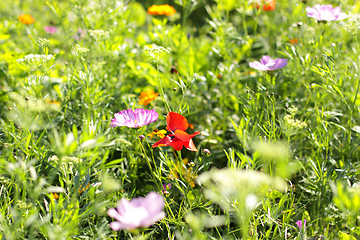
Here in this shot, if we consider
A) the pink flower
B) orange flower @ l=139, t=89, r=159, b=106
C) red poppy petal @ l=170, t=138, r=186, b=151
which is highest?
red poppy petal @ l=170, t=138, r=186, b=151

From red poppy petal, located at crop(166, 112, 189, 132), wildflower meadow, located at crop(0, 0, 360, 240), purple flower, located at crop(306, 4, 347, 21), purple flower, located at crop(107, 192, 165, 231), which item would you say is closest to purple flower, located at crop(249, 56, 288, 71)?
wildflower meadow, located at crop(0, 0, 360, 240)

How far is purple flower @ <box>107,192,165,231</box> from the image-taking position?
2.84 ft

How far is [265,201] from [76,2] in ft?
4.79

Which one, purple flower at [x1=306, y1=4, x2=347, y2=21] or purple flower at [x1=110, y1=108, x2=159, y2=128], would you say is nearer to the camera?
purple flower at [x1=110, y1=108, x2=159, y2=128]

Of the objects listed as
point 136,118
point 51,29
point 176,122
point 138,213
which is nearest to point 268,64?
point 176,122

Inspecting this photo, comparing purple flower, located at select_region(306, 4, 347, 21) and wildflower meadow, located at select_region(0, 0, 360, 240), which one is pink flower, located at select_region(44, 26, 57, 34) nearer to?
wildflower meadow, located at select_region(0, 0, 360, 240)

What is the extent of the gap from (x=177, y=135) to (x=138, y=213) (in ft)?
1.20

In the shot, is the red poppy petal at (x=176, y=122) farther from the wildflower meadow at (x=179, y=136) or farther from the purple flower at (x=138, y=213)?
the purple flower at (x=138, y=213)

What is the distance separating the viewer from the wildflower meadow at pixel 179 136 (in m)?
1.10

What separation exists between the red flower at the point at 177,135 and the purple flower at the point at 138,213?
0.29 metres

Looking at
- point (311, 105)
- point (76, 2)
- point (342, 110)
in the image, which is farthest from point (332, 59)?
point (76, 2)

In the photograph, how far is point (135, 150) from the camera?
162 cm

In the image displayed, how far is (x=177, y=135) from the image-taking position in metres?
1.21

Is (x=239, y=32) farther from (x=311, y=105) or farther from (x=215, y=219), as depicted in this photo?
(x=215, y=219)
